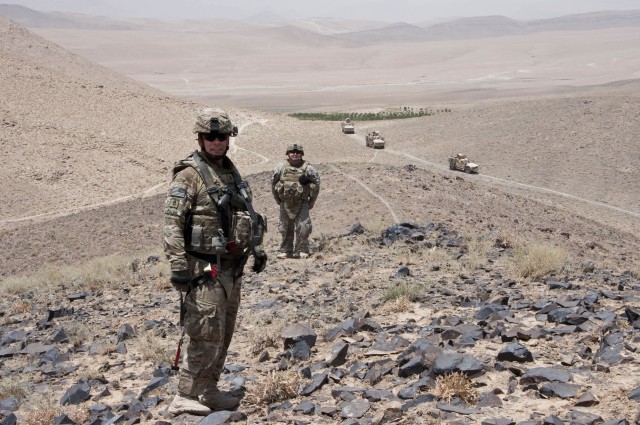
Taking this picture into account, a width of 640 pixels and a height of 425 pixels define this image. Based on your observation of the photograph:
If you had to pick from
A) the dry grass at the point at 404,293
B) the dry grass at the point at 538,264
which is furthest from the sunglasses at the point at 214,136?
the dry grass at the point at 538,264

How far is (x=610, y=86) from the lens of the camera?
83.2m

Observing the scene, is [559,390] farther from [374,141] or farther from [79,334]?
[374,141]

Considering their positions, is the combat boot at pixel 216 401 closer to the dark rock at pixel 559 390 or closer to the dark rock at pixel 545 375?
the dark rock at pixel 545 375

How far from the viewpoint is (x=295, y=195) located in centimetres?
1204

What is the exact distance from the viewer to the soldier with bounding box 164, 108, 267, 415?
5.62 m

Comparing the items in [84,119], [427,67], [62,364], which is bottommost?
[62,364]

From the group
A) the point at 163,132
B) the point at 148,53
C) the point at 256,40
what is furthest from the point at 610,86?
the point at 256,40

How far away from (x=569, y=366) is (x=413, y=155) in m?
27.6

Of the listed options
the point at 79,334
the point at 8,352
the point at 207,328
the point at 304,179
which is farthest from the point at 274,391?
the point at 304,179

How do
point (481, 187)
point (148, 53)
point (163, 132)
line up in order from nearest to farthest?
1. point (481, 187)
2. point (163, 132)
3. point (148, 53)

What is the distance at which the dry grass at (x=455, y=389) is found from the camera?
552cm

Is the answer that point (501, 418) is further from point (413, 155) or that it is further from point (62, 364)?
point (413, 155)

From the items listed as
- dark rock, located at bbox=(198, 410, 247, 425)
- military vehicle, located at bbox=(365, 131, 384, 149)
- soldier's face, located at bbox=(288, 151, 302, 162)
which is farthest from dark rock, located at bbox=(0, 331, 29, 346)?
military vehicle, located at bbox=(365, 131, 384, 149)

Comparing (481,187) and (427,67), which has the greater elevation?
(427,67)
